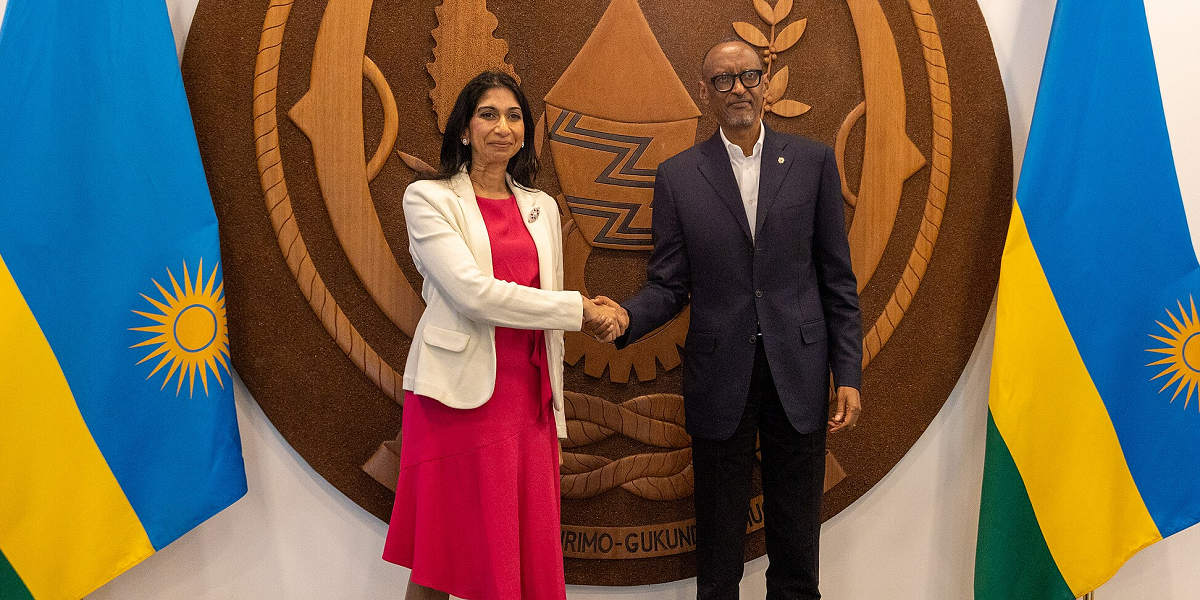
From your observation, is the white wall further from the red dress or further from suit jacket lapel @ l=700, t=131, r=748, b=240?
suit jacket lapel @ l=700, t=131, r=748, b=240

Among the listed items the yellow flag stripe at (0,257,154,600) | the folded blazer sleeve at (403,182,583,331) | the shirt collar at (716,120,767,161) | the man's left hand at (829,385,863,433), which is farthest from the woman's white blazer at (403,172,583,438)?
the yellow flag stripe at (0,257,154,600)

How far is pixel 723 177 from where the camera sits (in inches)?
82.3

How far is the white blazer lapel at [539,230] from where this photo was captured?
6.63 feet

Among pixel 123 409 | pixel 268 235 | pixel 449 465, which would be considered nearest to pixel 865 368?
pixel 449 465

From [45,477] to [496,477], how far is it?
116 centimetres

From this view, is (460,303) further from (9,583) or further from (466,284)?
(9,583)

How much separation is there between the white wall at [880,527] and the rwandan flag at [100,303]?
224 mm

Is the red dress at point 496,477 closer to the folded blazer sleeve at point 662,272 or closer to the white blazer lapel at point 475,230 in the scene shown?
the white blazer lapel at point 475,230

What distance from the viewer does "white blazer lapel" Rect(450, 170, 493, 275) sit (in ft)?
6.40

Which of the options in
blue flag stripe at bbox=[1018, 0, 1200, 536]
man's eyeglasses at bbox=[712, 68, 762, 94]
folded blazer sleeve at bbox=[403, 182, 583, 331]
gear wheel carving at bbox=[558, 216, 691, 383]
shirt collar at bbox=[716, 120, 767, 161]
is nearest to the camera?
folded blazer sleeve at bbox=[403, 182, 583, 331]

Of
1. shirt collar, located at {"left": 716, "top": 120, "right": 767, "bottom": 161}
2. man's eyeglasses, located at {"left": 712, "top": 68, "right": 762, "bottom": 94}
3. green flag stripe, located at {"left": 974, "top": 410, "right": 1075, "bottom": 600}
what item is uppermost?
man's eyeglasses, located at {"left": 712, "top": 68, "right": 762, "bottom": 94}

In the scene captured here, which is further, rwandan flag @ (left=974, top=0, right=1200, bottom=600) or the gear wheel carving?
the gear wheel carving

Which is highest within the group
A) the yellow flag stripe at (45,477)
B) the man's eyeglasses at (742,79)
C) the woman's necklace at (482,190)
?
the man's eyeglasses at (742,79)

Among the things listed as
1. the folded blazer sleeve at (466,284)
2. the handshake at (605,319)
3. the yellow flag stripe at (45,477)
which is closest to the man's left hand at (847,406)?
the handshake at (605,319)
